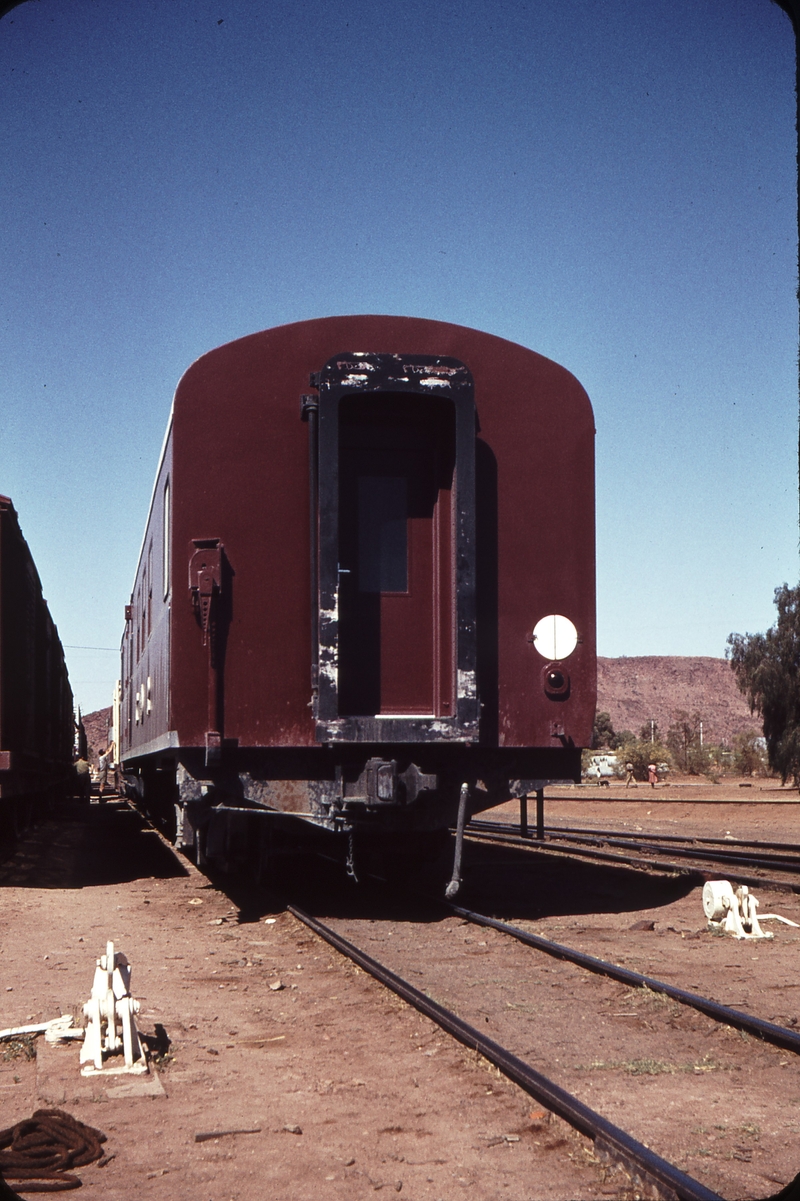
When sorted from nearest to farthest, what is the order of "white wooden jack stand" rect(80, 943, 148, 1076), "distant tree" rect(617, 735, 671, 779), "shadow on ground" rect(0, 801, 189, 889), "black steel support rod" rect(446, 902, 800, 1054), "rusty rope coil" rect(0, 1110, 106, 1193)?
"rusty rope coil" rect(0, 1110, 106, 1193) → "white wooden jack stand" rect(80, 943, 148, 1076) → "black steel support rod" rect(446, 902, 800, 1054) → "shadow on ground" rect(0, 801, 189, 889) → "distant tree" rect(617, 735, 671, 779)

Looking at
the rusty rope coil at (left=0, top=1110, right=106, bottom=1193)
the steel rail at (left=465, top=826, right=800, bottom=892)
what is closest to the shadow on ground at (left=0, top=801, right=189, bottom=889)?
the steel rail at (left=465, top=826, right=800, bottom=892)

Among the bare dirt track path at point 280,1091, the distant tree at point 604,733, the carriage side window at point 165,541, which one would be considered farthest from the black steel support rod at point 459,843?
the distant tree at point 604,733

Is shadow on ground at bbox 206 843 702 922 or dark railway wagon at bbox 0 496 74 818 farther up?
dark railway wagon at bbox 0 496 74 818

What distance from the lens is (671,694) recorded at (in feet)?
442

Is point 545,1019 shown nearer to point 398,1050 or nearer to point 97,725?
point 398,1050

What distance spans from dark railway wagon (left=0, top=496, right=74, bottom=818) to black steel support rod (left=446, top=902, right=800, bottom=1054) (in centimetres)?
544

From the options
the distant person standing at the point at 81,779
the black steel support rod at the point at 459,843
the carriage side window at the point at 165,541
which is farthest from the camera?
the distant person standing at the point at 81,779

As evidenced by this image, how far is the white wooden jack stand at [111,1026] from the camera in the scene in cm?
484

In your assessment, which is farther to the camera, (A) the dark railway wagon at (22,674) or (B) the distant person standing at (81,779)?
(B) the distant person standing at (81,779)

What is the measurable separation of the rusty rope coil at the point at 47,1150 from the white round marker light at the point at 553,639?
205 inches

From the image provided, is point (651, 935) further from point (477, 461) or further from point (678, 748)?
point (678, 748)

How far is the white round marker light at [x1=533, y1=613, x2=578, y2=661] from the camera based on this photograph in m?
8.62

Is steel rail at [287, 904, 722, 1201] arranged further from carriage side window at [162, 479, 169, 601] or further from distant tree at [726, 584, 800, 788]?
distant tree at [726, 584, 800, 788]

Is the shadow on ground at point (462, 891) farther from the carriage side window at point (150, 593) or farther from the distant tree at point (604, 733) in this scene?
the distant tree at point (604, 733)
